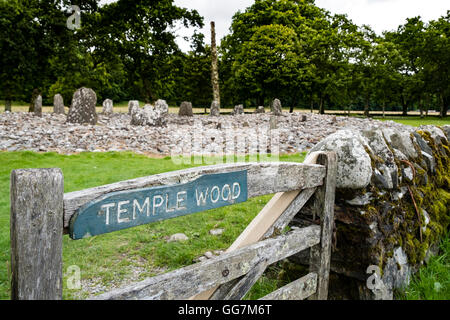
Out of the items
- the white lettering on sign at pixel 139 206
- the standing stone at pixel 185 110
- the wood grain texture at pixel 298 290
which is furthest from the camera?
the standing stone at pixel 185 110

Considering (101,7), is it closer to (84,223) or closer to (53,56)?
(53,56)

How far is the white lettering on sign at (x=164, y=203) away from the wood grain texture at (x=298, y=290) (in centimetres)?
89

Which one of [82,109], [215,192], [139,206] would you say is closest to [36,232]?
[139,206]

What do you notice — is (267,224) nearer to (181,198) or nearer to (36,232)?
(181,198)

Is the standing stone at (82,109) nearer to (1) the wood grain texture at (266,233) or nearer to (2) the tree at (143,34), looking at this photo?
(2) the tree at (143,34)

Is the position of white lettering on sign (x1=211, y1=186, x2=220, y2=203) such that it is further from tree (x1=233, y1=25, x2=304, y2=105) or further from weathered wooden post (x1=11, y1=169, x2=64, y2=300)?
tree (x1=233, y1=25, x2=304, y2=105)

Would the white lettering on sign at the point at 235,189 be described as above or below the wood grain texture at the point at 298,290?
above

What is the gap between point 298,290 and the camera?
262 centimetres

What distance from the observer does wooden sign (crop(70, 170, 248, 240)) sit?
1.54 metres

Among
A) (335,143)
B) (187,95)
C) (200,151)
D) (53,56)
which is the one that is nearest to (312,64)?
(187,95)

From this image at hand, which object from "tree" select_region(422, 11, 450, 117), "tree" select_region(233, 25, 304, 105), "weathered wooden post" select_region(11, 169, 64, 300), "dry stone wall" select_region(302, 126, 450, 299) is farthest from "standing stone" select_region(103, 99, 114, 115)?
"tree" select_region(422, 11, 450, 117)

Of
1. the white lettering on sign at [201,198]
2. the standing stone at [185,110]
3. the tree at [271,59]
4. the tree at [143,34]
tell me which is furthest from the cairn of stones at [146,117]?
the tree at [271,59]

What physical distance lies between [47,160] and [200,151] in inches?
176

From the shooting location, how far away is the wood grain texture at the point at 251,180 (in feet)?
5.00
